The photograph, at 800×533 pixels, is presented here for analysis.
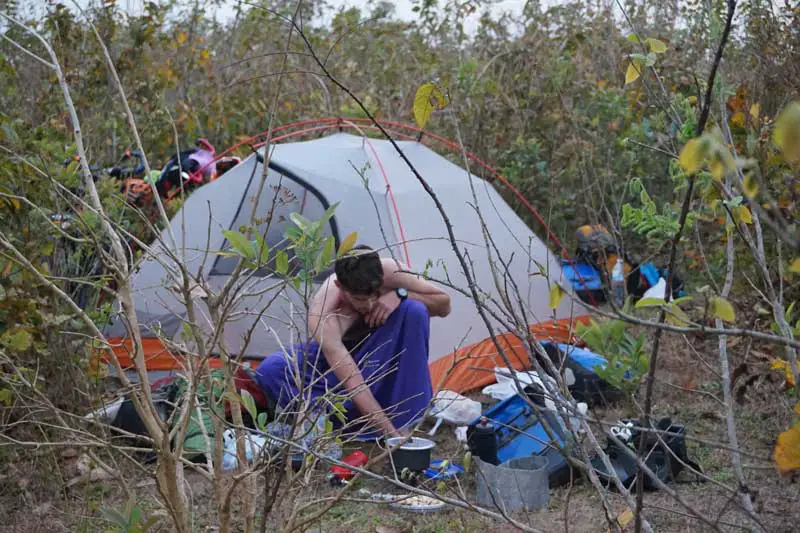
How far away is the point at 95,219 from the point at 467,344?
7.09ft

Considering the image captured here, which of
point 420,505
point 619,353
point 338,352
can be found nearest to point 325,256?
point 619,353

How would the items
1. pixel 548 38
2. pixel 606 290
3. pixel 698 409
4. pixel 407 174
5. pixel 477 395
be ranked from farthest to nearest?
1. pixel 548 38
2. pixel 407 174
3. pixel 477 395
4. pixel 698 409
5. pixel 606 290

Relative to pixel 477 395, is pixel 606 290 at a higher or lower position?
higher

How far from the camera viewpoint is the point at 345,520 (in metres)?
2.96

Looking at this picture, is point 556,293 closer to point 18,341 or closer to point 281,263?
point 281,263

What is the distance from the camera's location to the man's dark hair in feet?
11.0

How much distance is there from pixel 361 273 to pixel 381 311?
27 cm

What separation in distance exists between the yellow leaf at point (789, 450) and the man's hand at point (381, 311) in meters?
2.59

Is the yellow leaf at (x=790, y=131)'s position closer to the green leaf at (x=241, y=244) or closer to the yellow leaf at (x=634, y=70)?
the yellow leaf at (x=634, y=70)

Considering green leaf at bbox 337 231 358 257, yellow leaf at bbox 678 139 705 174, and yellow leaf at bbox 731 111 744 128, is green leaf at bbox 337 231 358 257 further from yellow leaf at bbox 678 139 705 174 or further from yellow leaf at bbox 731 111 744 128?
yellow leaf at bbox 731 111 744 128

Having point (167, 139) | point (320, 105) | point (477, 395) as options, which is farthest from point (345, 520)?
point (320, 105)

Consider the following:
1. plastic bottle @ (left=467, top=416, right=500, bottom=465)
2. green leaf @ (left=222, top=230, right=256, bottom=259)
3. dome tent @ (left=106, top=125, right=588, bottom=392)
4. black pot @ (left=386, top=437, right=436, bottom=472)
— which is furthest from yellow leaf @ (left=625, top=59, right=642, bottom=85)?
dome tent @ (left=106, top=125, right=588, bottom=392)

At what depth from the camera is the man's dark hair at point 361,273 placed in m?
3.34

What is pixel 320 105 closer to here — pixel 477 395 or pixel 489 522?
pixel 477 395
